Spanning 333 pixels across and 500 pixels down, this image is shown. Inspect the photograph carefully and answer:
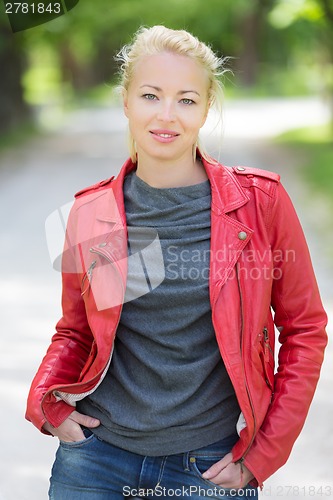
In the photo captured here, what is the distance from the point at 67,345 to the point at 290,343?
715 millimetres

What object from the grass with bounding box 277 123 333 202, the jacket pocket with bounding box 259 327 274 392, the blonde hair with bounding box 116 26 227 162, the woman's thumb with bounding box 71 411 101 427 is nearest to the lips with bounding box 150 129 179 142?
the blonde hair with bounding box 116 26 227 162

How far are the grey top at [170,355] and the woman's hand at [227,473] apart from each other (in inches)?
2.9

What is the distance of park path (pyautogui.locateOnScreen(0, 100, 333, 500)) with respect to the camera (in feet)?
12.3

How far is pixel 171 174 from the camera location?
2543 mm

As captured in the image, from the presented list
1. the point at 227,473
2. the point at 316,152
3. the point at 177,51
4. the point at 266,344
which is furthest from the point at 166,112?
the point at 316,152

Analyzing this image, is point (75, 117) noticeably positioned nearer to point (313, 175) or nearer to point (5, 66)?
point (5, 66)

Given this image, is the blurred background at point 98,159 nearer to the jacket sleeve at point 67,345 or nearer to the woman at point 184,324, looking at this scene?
the woman at point 184,324

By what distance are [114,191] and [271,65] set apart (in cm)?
4483

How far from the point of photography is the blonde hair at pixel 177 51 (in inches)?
96.0

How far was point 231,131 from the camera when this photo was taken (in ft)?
65.3

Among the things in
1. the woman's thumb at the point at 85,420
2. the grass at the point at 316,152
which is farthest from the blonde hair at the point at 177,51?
the grass at the point at 316,152

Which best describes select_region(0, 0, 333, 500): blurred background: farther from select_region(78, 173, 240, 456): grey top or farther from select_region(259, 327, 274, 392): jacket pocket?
select_region(259, 327, 274, 392): jacket pocket

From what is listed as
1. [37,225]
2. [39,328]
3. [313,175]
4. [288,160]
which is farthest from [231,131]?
[39,328]

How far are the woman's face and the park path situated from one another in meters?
0.36
